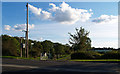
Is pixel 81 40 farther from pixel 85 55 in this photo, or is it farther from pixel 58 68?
pixel 58 68

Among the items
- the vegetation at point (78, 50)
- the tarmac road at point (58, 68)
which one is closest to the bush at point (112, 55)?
the vegetation at point (78, 50)

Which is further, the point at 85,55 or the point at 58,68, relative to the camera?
the point at 85,55

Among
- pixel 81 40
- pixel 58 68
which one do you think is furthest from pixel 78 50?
pixel 58 68

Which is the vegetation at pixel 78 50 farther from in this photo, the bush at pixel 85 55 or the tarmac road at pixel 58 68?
the tarmac road at pixel 58 68

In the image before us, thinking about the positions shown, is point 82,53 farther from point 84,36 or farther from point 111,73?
point 111,73

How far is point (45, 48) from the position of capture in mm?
74312

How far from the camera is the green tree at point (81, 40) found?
3375 cm

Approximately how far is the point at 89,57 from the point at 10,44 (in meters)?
15.0

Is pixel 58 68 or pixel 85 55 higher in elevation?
pixel 58 68

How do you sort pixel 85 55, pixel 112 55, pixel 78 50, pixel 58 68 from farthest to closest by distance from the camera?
1. pixel 78 50
2. pixel 85 55
3. pixel 112 55
4. pixel 58 68

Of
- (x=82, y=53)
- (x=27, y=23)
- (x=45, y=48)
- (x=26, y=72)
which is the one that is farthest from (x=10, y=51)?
(x=45, y=48)

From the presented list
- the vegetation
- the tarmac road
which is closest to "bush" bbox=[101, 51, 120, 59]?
the vegetation

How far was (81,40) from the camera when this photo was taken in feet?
111

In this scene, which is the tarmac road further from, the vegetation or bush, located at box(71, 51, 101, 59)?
bush, located at box(71, 51, 101, 59)
